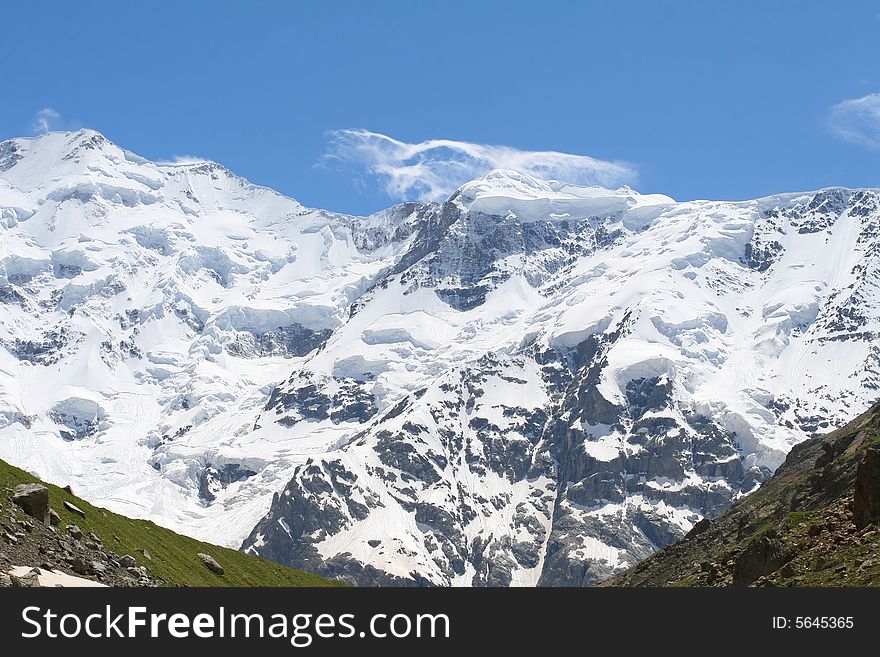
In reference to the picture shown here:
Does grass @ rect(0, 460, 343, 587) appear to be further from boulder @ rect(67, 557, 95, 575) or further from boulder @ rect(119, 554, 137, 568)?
boulder @ rect(67, 557, 95, 575)

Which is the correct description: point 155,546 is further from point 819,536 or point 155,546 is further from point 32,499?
point 819,536

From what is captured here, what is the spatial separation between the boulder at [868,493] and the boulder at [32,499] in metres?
36.0

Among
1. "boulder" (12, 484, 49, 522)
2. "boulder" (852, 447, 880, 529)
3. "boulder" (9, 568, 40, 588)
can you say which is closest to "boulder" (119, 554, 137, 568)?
"boulder" (12, 484, 49, 522)

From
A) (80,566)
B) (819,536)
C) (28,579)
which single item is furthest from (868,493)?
(28,579)

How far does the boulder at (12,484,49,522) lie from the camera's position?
A: 53.3 metres

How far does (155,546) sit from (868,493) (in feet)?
125

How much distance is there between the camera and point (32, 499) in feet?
176

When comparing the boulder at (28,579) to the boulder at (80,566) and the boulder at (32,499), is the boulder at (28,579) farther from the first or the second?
the boulder at (32,499)

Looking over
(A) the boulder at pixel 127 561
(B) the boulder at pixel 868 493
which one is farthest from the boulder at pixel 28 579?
(B) the boulder at pixel 868 493
